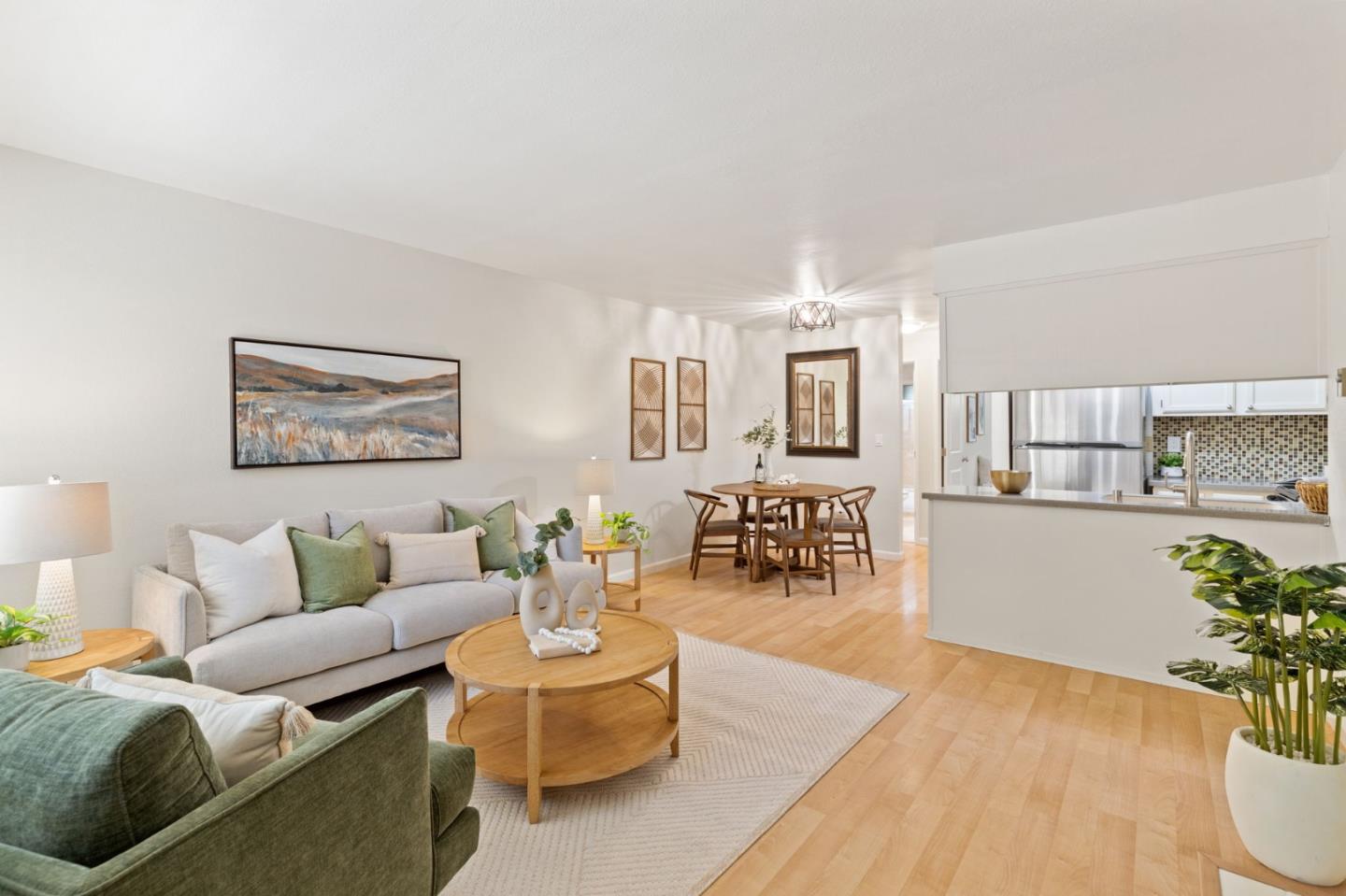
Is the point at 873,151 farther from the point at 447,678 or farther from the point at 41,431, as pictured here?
the point at 41,431

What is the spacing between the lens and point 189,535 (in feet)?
9.70

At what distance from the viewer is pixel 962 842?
6.77 ft

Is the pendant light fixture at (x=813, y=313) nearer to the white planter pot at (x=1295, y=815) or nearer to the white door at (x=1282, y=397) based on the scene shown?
the white door at (x=1282, y=397)

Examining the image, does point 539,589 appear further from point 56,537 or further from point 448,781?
point 56,537

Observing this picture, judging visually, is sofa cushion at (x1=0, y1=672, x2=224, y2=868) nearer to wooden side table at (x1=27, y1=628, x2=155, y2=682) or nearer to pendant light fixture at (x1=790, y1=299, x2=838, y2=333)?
wooden side table at (x1=27, y1=628, x2=155, y2=682)

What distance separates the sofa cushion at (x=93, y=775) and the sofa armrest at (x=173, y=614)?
5.77 feet

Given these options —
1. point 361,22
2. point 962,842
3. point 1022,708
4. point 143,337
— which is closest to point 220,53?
point 361,22

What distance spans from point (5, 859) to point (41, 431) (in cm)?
265

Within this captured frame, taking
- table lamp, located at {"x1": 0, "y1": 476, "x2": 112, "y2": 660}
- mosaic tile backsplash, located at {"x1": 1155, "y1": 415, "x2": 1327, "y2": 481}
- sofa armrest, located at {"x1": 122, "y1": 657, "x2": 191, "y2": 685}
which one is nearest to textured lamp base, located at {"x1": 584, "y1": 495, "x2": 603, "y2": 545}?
table lamp, located at {"x1": 0, "y1": 476, "x2": 112, "y2": 660}

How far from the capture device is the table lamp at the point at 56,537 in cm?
228

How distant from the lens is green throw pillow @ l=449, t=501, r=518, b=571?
12.8 ft

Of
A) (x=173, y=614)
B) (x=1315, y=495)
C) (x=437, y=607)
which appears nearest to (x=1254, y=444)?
(x=1315, y=495)

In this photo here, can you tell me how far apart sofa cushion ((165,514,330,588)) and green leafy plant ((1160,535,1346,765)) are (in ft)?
12.3

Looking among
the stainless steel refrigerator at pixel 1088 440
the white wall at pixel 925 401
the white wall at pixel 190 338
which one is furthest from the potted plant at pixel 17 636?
the white wall at pixel 925 401
